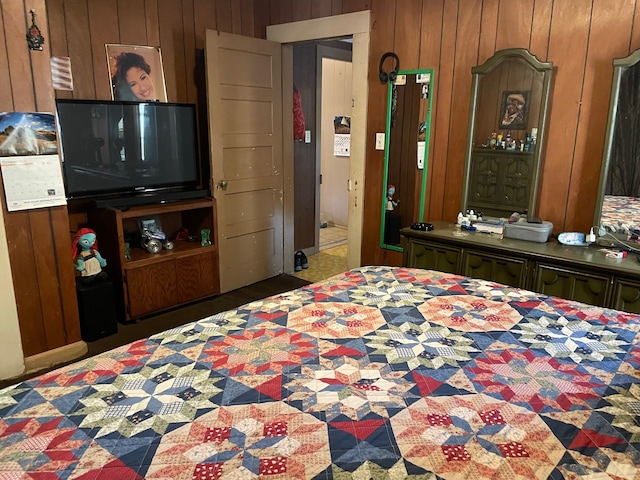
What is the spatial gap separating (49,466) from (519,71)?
304cm

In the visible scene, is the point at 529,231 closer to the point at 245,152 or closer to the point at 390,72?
the point at 390,72

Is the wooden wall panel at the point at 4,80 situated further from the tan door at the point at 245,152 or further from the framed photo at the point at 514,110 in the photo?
the framed photo at the point at 514,110

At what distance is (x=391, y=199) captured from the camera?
374 cm

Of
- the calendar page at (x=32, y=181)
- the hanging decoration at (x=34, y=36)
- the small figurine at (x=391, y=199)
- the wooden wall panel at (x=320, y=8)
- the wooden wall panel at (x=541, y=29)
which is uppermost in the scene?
the wooden wall panel at (x=320, y=8)

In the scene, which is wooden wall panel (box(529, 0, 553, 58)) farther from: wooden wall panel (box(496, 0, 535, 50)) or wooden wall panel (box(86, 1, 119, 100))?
wooden wall panel (box(86, 1, 119, 100))

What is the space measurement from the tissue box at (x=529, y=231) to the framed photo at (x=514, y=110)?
0.60 metres

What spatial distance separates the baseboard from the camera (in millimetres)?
2814

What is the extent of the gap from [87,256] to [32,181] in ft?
2.32

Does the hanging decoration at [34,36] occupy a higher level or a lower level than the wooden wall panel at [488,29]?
lower

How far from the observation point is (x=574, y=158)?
2.89m

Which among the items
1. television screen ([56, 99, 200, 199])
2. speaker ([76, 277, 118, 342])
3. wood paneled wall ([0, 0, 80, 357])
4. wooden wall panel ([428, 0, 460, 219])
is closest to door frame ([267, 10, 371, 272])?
wooden wall panel ([428, 0, 460, 219])

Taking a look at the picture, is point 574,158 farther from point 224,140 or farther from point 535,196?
point 224,140

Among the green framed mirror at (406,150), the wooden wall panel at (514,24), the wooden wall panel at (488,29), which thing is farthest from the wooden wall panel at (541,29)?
the green framed mirror at (406,150)

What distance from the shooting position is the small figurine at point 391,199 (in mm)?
3721
